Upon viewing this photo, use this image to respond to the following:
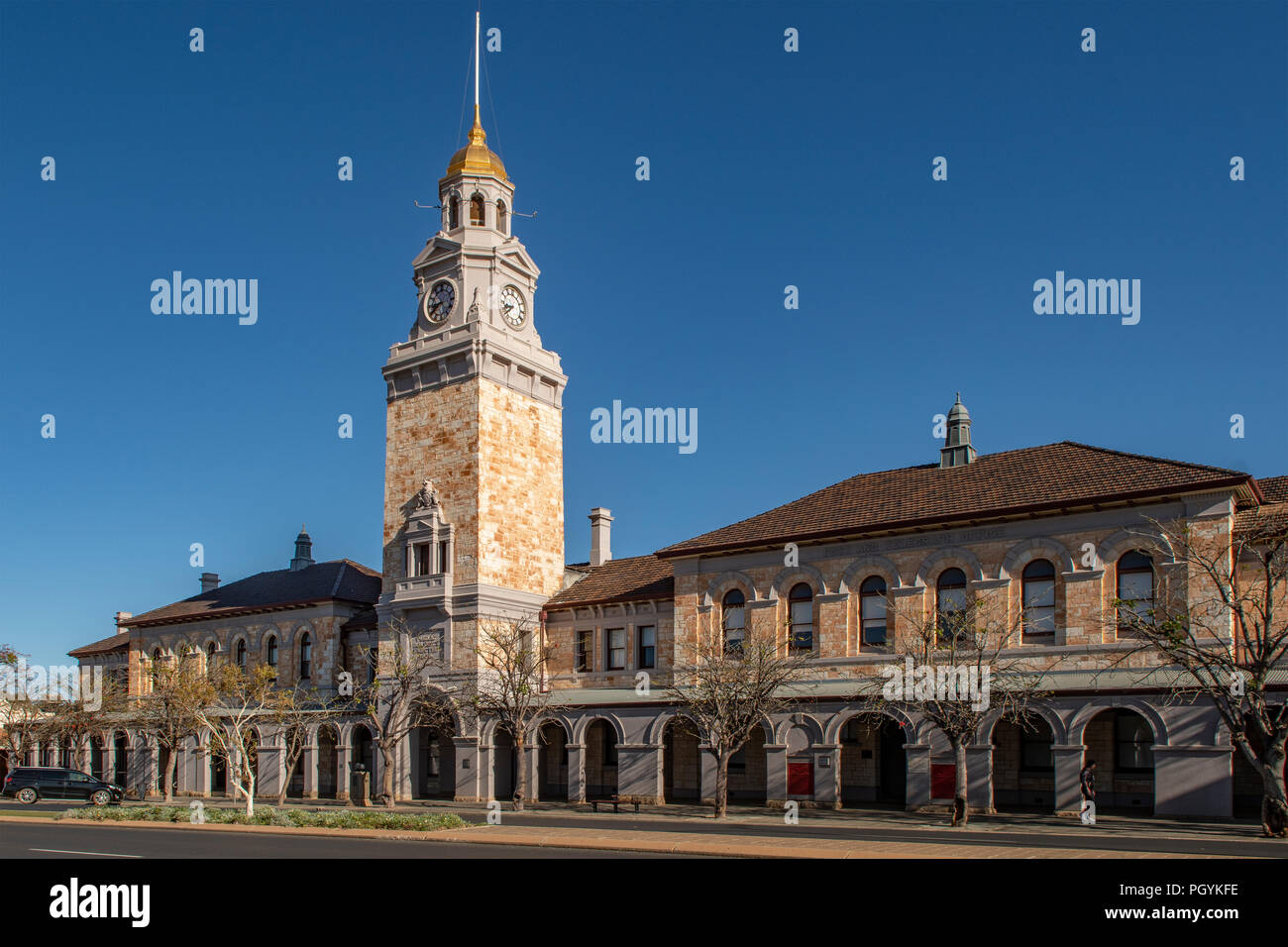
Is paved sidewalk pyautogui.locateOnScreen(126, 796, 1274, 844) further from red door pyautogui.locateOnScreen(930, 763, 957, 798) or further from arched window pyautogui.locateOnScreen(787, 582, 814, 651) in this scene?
arched window pyautogui.locateOnScreen(787, 582, 814, 651)

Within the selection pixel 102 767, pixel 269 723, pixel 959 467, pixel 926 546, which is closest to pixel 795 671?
pixel 926 546

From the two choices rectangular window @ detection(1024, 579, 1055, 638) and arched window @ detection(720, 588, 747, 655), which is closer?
rectangular window @ detection(1024, 579, 1055, 638)

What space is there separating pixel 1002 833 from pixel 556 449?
28171 millimetres

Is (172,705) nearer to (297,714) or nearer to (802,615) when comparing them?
(297,714)

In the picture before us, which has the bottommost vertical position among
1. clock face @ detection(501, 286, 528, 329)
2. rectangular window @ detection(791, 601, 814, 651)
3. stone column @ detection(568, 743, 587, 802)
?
stone column @ detection(568, 743, 587, 802)

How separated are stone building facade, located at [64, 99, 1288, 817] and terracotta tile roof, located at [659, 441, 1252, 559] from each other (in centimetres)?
10

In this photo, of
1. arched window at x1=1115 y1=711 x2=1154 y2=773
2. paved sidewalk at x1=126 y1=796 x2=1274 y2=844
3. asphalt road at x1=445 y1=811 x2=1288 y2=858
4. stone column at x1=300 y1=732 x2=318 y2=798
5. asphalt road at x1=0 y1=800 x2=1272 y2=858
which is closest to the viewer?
asphalt road at x1=0 y1=800 x2=1272 y2=858

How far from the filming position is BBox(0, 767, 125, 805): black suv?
42.5 m

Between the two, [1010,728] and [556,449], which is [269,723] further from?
[1010,728]

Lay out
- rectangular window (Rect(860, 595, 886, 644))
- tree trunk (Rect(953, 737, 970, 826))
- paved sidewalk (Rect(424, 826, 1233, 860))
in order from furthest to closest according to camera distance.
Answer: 1. rectangular window (Rect(860, 595, 886, 644))
2. tree trunk (Rect(953, 737, 970, 826))
3. paved sidewalk (Rect(424, 826, 1233, 860))

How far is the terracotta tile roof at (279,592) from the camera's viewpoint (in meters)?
50.8

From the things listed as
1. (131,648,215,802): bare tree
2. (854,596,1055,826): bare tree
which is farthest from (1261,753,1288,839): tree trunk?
(131,648,215,802): bare tree

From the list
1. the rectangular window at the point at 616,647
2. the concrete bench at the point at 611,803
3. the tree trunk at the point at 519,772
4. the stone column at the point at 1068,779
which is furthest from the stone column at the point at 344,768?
the stone column at the point at 1068,779

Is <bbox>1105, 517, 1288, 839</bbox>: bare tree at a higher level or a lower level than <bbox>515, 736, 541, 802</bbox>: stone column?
higher
